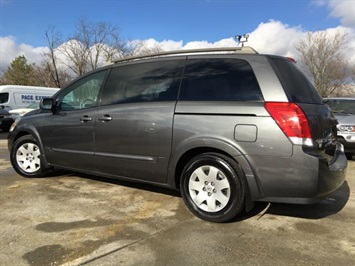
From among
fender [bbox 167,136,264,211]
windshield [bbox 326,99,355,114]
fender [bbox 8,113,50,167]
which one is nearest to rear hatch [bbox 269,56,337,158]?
fender [bbox 167,136,264,211]

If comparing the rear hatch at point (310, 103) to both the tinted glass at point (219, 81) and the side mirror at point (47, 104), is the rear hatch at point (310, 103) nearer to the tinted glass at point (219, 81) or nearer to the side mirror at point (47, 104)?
the tinted glass at point (219, 81)

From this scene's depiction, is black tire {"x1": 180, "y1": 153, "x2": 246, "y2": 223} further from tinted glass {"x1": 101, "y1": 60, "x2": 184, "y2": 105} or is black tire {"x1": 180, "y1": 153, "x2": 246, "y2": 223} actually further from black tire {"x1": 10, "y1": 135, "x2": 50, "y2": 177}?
black tire {"x1": 10, "y1": 135, "x2": 50, "y2": 177}

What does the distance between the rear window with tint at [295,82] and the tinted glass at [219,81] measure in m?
0.29

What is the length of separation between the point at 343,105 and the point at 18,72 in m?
54.9

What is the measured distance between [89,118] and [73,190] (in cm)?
108

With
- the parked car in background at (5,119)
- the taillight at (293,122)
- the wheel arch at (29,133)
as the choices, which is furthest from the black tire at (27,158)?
the parked car in background at (5,119)

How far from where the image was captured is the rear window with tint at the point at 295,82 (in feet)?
12.3

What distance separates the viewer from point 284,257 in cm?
313

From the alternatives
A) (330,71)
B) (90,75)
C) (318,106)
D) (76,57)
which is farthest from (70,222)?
(330,71)

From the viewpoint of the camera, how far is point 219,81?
3.96 meters

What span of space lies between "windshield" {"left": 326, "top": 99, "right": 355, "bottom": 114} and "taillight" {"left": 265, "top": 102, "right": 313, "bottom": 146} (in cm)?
570

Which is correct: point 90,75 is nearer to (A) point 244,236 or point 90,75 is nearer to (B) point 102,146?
(B) point 102,146

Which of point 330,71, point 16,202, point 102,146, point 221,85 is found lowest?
point 16,202

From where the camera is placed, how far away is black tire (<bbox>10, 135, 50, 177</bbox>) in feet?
18.9
